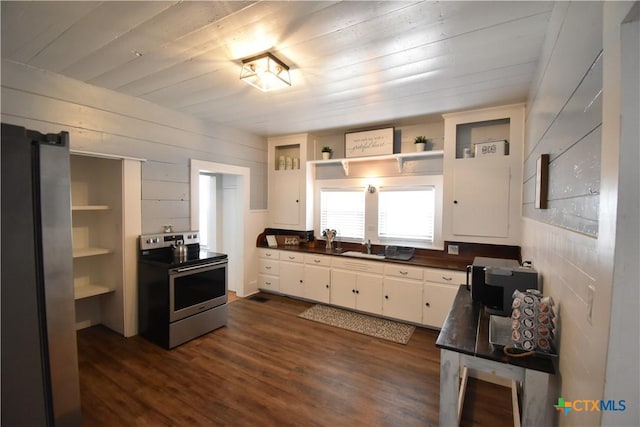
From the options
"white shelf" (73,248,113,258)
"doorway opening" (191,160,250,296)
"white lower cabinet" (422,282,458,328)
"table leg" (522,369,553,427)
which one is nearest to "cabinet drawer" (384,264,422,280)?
"white lower cabinet" (422,282,458,328)

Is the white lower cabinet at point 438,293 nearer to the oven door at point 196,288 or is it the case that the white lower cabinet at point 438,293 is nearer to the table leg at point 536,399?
the table leg at point 536,399

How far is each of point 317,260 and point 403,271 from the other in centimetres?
123

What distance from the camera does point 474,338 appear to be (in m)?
Result: 1.52

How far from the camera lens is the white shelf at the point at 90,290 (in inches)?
112

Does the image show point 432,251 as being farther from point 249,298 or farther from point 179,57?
point 179,57

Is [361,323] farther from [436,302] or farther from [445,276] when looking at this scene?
[445,276]

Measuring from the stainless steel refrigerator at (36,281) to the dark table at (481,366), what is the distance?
5.63 feet

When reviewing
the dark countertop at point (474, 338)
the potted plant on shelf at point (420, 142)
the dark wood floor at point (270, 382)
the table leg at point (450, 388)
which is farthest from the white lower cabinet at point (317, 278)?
the table leg at point (450, 388)

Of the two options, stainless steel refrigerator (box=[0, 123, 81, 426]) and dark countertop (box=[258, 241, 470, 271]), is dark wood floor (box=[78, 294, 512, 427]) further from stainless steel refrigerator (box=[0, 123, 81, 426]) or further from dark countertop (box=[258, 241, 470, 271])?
stainless steel refrigerator (box=[0, 123, 81, 426])

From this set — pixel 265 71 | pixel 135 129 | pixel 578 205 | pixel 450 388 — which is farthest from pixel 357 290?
pixel 135 129

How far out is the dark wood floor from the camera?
1925mm

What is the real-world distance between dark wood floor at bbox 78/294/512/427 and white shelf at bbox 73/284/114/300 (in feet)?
1.62

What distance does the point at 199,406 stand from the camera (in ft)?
6.60

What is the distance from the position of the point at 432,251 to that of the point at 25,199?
3.72 metres
